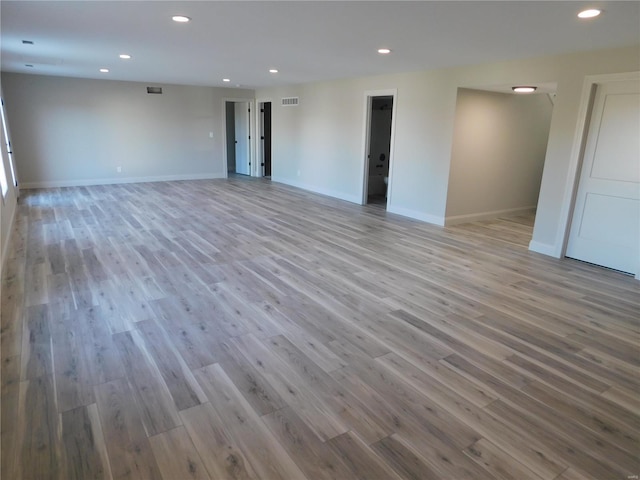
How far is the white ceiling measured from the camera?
309cm

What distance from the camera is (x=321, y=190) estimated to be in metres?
9.10

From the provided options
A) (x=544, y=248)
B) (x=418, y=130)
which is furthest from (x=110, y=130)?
(x=544, y=248)

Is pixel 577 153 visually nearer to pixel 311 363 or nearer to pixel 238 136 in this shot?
pixel 311 363

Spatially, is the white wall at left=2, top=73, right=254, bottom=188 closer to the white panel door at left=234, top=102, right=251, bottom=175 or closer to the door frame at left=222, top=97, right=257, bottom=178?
the door frame at left=222, top=97, right=257, bottom=178

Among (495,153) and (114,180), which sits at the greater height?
(495,153)

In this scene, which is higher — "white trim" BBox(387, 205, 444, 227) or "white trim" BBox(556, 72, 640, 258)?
"white trim" BBox(556, 72, 640, 258)

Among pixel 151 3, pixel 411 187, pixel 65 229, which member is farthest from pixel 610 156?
pixel 65 229

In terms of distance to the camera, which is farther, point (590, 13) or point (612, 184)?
point (612, 184)

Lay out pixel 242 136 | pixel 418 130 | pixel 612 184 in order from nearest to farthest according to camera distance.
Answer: pixel 612 184, pixel 418 130, pixel 242 136

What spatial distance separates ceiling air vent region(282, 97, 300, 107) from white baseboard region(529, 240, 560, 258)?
6.30 meters

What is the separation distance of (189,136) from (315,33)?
24.0 feet

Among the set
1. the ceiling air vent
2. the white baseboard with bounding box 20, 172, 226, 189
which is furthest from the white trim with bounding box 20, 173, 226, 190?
the ceiling air vent

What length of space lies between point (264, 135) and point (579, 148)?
852 centimetres

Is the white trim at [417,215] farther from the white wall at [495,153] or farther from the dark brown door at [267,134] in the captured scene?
the dark brown door at [267,134]
